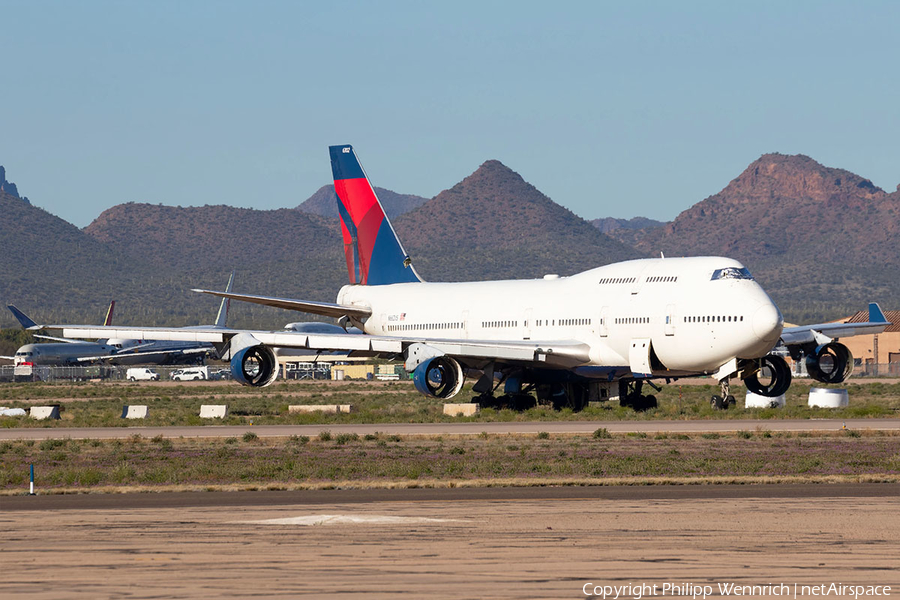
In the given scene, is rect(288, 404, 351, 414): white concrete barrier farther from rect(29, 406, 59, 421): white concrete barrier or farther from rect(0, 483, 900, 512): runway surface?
rect(0, 483, 900, 512): runway surface

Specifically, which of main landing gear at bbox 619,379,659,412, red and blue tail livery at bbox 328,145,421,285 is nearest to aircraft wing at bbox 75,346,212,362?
red and blue tail livery at bbox 328,145,421,285

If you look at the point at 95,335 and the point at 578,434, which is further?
the point at 95,335

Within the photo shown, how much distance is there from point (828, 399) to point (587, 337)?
11.8m

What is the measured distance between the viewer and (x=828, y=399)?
5491cm

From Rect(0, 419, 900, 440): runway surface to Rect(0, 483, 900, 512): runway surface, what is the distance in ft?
48.7

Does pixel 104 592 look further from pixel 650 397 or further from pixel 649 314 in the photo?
pixel 650 397

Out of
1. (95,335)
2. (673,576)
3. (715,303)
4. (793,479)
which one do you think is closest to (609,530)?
(673,576)

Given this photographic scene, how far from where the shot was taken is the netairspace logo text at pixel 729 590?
47.6ft

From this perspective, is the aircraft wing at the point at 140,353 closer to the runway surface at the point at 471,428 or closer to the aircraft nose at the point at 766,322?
the runway surface at the point at 471,428

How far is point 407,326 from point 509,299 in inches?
283

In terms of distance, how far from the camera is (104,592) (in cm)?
1495

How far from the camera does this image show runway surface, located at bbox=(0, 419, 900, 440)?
43.2 meters

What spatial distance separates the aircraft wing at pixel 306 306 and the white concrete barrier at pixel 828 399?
21514mm

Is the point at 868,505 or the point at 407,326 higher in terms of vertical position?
the point at 407,326
